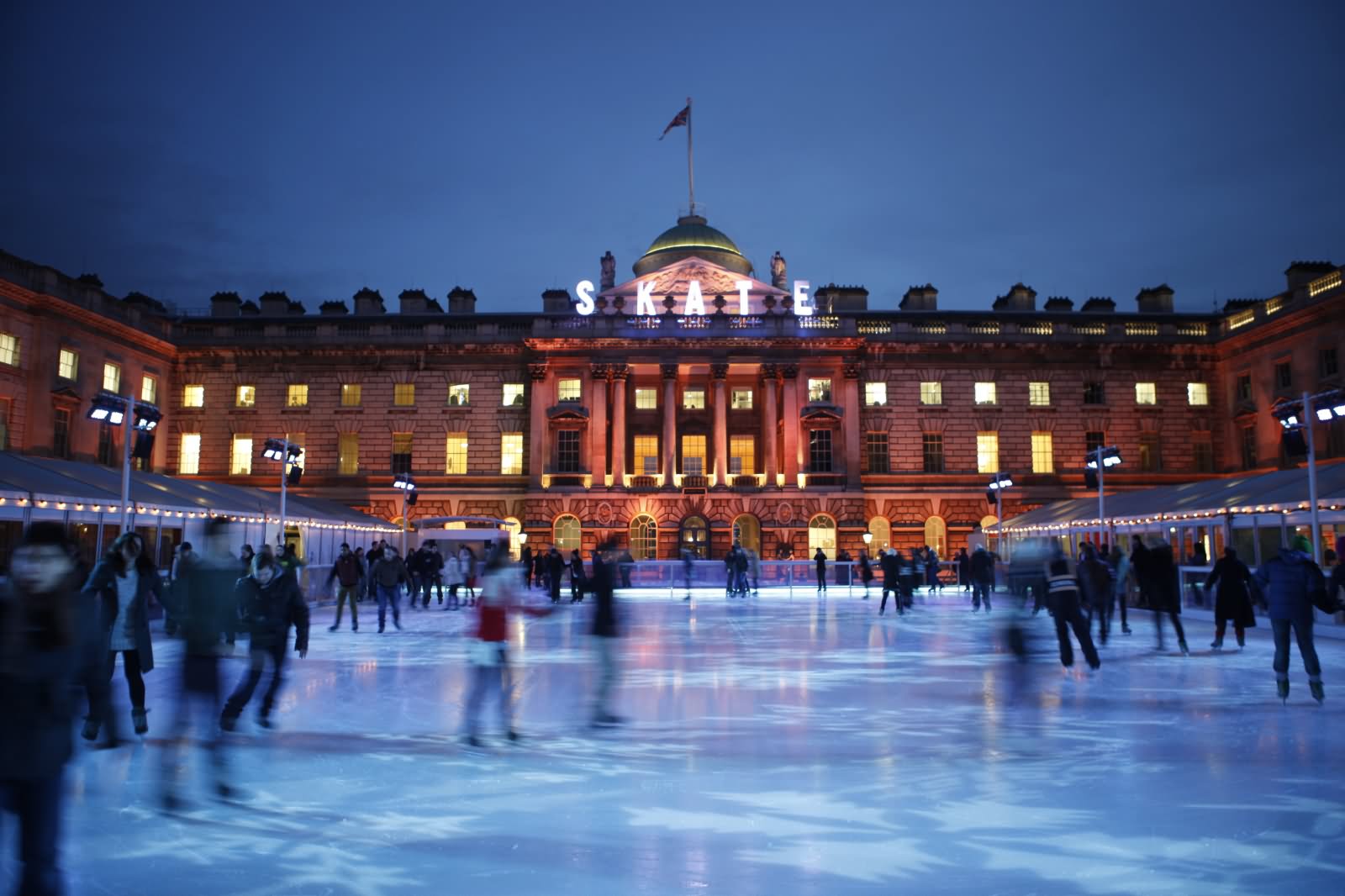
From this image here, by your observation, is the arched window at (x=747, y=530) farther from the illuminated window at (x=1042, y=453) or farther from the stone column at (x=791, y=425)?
the illuminated window at (x=1042, y=453)

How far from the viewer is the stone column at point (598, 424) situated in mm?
50531

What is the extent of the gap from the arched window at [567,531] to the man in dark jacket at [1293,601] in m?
41.1

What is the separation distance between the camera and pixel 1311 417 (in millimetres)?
21875

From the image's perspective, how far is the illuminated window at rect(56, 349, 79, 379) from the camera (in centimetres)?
4228

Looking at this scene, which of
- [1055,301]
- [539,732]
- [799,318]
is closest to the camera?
[539,732]

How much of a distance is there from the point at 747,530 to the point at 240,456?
93.6 ft

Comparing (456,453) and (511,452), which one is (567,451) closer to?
(511,452)

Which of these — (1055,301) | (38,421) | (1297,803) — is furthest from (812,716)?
(1055,301)

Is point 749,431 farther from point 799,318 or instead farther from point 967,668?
point 967,668

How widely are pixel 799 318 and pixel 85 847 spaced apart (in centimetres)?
4825

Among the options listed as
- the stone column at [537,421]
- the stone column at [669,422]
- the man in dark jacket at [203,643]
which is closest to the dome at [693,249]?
the stone column at [669,422]

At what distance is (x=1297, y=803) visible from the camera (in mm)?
6535

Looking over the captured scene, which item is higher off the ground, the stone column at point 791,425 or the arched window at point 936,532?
the stone column at point 791,425

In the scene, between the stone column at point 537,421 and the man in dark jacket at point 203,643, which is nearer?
the man in dark jacket at point 203,643
